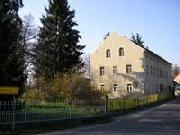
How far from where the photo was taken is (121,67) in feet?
213

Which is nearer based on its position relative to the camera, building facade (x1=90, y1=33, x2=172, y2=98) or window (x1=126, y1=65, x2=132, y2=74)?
building facade (x1=90, y1=33, x2=172, y2=98)

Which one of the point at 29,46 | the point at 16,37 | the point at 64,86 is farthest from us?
the point at 29,46

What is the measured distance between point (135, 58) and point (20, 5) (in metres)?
40.5

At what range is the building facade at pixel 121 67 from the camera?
63.7m

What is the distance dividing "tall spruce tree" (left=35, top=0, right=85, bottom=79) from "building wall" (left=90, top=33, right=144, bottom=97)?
438 inches

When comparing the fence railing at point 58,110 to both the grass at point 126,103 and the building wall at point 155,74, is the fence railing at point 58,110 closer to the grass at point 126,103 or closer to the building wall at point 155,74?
the grass at point 126,103

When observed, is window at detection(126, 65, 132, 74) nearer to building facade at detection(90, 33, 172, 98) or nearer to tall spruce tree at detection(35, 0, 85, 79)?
building facade at detection(90, 33, 172, 98)

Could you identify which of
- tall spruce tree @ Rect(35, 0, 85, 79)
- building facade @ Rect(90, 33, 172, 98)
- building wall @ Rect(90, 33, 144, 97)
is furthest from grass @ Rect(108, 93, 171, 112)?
building wall @ Rect(90, 33, 144, 97)

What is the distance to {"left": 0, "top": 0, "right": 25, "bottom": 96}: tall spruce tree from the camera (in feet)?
70.2

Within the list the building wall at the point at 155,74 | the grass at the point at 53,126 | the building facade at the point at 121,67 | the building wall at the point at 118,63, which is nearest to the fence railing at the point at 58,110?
the grass at the point at 53,126

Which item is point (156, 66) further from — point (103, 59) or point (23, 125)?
point (23, 125)

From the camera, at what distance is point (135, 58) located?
64000 mm

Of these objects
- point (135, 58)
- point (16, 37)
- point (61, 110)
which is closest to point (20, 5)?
point (16, 37)

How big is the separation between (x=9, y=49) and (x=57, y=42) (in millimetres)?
31730
